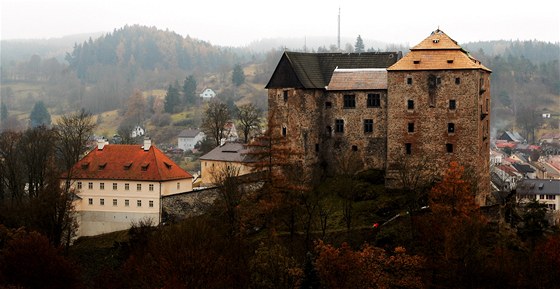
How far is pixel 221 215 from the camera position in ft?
184

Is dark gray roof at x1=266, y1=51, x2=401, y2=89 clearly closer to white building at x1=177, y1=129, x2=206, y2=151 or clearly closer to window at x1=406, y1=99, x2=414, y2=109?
window at x1=406, y1=99, x2=414, y2=109

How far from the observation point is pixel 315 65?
62.1 metres

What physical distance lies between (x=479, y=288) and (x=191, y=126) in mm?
138695

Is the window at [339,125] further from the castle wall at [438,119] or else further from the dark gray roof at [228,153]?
the dark gray roof at [228,153]

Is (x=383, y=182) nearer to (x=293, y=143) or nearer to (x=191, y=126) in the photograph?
(x=293, y=143)

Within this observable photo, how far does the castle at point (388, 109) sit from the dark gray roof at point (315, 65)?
74 millimetres

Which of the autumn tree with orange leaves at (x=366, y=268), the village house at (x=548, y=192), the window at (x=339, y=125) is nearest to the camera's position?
the autumn tree with orange leaves at (x=366, y=268)

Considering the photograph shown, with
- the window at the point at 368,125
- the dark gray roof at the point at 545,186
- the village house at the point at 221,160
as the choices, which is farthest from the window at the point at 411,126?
the dark gray roof at the point at 545,186

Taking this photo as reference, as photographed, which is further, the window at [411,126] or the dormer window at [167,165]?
the dormer window at [167,165]

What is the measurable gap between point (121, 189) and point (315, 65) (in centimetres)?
1746

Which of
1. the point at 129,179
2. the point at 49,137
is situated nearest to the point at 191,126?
the point at 49,137

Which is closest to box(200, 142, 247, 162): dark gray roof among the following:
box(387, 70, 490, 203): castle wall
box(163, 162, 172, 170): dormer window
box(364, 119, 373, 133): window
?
box(163, 162, 172, 170): dormer window

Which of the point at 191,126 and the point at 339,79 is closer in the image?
the point at 339,79

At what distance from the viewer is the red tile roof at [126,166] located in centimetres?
6228
